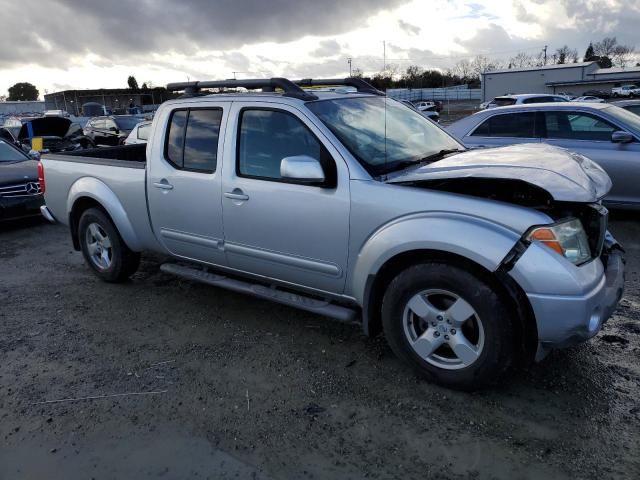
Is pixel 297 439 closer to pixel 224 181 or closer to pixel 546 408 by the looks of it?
pixel 546 408

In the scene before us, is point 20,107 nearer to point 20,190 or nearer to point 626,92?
point 20,190

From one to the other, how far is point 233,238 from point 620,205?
16.8 feet

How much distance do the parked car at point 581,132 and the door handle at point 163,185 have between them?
4112 mm

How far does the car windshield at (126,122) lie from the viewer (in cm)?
2050

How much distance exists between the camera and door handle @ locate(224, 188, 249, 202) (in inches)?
157

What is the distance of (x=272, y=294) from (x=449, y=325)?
140 cm

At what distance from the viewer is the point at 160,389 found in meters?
3.50

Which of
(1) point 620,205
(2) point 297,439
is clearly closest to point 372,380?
(2) point 297,439

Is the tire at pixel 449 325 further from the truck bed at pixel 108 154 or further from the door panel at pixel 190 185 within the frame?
the truck bed at pixel 108 154

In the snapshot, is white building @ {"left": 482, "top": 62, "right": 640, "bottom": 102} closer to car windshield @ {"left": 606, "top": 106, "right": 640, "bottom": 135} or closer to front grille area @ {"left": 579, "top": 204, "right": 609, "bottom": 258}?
car windshield @ {"left": 606, "top": 106, "right": 640, "bottom": 135}

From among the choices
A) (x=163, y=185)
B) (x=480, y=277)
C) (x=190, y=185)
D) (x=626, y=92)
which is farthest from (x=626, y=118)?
(x=626, y=92)

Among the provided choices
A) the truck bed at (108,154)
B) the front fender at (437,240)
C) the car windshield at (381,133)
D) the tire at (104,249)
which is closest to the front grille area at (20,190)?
the truck bed at (108,154)

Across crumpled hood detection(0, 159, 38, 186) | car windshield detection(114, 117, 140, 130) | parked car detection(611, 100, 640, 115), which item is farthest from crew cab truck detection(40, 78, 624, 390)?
car windshield detection(114, 117, 140, 130)

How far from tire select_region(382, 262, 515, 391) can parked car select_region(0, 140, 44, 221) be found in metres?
6.65
